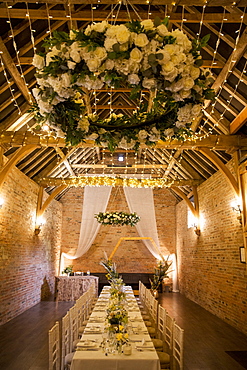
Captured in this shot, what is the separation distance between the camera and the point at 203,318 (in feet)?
26.7

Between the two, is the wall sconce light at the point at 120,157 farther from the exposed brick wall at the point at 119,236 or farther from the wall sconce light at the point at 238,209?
the wall sconce light at the point at 238,209

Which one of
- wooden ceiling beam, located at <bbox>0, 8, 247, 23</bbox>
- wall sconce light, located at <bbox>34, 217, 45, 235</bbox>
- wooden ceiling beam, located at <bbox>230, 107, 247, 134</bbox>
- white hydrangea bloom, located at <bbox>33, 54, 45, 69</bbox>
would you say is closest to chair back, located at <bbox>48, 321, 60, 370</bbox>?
white hydrangea bloom, located at <bbox>33, 54, 45, 69</bbox>

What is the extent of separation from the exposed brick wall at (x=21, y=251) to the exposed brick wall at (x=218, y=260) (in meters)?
5.40

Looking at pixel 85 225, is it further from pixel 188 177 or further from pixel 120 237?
pixel 188 177

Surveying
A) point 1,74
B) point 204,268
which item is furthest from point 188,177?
point 1,74

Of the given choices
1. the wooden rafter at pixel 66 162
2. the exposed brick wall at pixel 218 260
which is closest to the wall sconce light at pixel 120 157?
the wooden rafter at pixel 66 162

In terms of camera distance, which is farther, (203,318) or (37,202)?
(37,202)

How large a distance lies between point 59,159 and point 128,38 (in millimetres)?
8567

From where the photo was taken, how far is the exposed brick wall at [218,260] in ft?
23.6

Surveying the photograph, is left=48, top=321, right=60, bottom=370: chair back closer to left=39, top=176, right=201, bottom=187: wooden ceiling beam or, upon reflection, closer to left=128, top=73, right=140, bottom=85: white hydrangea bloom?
left=128, top=73, right=140, bottom=85: white hydrangea bloom

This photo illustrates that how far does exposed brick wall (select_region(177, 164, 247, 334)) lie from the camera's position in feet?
23.6

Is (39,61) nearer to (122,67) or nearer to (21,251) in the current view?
(122,67)

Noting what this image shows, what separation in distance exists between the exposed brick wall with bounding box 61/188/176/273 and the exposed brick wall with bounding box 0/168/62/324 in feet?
7.64

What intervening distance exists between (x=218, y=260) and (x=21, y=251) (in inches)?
218
